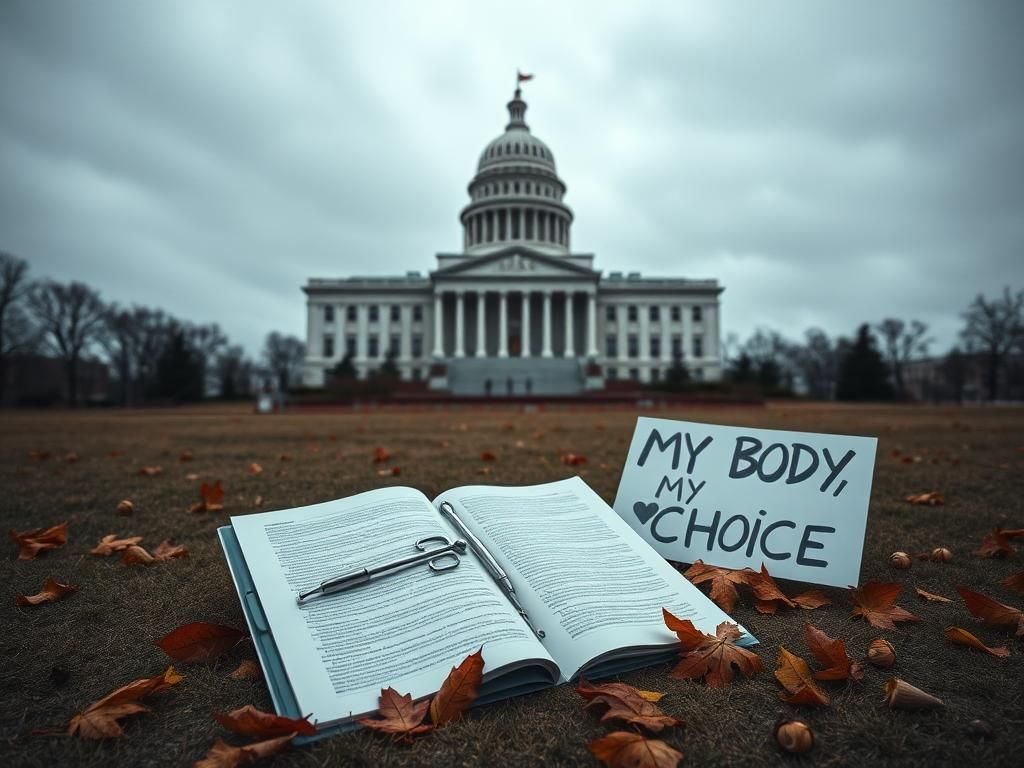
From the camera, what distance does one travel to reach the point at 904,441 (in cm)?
711

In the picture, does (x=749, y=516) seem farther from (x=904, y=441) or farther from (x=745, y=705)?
(x=904, y=441)

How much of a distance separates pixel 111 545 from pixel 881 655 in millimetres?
2644

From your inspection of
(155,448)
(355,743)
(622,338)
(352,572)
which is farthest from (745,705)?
(622,338)

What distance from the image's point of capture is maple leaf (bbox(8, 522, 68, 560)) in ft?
7.10

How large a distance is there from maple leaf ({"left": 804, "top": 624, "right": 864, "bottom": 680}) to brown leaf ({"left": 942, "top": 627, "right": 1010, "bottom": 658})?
302 millimetres

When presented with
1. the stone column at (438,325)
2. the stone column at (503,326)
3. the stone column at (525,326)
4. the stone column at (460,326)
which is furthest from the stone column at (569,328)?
the stone column at (438,325)

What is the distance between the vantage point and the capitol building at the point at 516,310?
48.3 metres

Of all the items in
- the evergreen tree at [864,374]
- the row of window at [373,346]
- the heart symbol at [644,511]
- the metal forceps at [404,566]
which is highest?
the row of window at [373,346]

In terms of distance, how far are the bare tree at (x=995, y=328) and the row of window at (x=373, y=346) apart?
4537 cm

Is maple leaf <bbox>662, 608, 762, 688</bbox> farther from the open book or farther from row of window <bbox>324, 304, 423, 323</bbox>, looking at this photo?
row of window <bbox>324, 304, 423, 323</bbox>

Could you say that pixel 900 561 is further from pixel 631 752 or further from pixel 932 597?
pixel 631 752

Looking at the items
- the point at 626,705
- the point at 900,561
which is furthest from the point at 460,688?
the point at 900,561

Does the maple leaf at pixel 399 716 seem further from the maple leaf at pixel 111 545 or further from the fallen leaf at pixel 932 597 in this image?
the maple leaf at pixel 111 545

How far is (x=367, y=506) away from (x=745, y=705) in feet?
3.92
